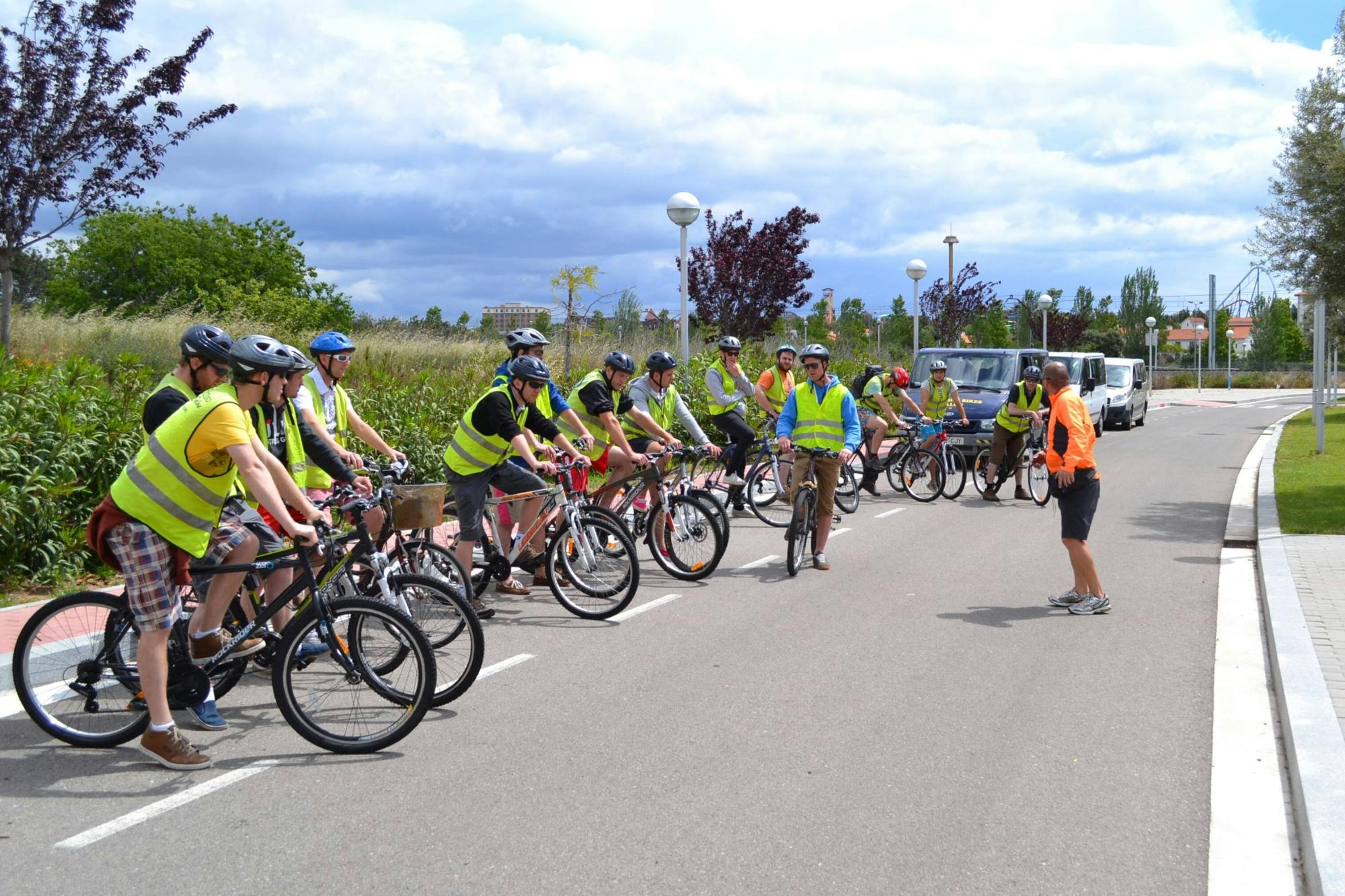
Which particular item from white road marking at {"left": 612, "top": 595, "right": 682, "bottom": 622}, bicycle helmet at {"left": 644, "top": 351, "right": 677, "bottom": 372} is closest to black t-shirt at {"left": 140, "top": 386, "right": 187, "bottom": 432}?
white road marking at {"left": 612, "top": 595, "right": 682, "bottom": 622}

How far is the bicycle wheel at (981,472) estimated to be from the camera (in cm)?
1560

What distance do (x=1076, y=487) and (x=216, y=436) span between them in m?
5.66

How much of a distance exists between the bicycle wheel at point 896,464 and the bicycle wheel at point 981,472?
0.98m

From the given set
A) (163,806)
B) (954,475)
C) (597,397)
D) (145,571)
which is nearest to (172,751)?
(163,806)

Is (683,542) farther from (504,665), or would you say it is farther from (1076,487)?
(1076,487)

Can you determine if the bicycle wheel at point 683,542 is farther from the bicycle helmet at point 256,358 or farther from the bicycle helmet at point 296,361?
the bicycle helmet at point 256,358

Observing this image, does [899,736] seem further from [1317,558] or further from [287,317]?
[287,317]

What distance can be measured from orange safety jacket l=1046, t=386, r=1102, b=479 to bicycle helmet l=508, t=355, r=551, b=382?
340 centimetres

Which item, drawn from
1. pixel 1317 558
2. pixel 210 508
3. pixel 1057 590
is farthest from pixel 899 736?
pixel 1317 558

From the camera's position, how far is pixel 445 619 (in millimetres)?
5652

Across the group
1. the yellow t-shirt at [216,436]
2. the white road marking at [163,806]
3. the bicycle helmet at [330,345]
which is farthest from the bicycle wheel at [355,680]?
the bicycle helmet at [330,345]

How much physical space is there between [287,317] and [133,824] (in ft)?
88.3

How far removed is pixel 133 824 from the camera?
14.8 feet

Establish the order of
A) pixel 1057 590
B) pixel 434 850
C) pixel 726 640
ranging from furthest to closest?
pixel 1057 590 → pixel 726 640 → pixel 434 850
